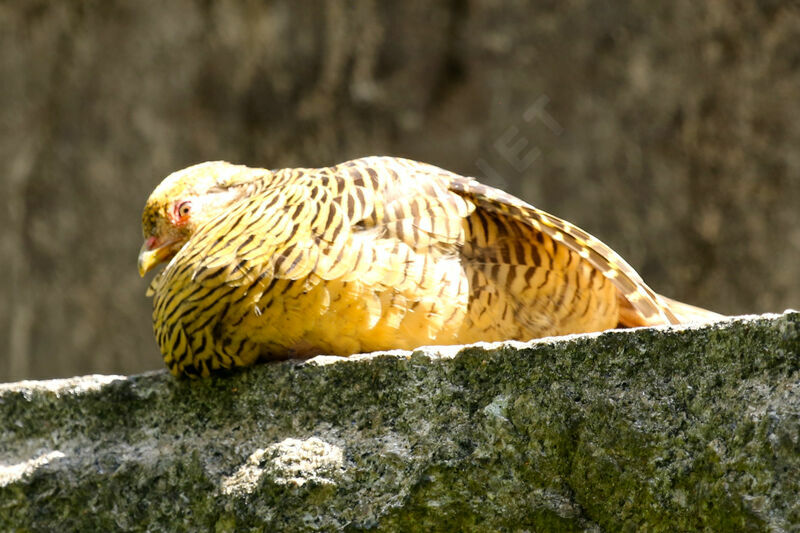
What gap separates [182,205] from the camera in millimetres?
2637

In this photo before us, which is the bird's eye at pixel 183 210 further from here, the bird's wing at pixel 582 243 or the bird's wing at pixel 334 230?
the bird's wing at pixel 582 243

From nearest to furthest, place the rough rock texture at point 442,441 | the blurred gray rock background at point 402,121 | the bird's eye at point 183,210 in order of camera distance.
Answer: the rough rock texture at point 442,441, the bird's eye at point 183,210, the blurred gray rock background at point 402,121

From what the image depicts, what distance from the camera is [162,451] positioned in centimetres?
219

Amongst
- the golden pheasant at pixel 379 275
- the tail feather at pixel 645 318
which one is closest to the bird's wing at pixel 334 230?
the golden pheasant at pixel 379 275

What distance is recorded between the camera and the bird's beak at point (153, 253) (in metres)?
2.63

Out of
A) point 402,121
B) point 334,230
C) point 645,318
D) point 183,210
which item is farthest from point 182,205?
point 402,121

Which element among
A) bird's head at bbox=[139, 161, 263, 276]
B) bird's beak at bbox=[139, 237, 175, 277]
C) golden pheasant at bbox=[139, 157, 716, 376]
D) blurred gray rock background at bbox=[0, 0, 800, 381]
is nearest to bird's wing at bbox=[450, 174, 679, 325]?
golden pheasant at bbox=[139, 157, 716, 376]

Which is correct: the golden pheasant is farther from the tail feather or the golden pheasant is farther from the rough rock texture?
the rough rock texture

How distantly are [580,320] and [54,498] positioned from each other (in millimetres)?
1216

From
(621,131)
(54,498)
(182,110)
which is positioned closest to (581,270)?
(54,498)

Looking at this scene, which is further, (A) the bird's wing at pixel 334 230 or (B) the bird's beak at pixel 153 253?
(B) the bird's beak at pixel 153 253

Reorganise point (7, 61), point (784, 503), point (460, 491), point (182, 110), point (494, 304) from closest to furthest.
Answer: point (784, 503)
point (460, 491)
point (494, 304)
point (182, 110)
point (7, 61)

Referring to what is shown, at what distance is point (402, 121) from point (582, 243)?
133 inches

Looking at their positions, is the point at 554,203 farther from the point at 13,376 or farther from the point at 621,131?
the point at 13,376
